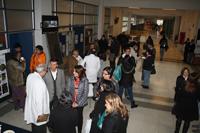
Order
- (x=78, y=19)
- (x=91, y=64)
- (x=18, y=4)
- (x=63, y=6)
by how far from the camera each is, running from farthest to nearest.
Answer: (x=78, y=19), (x=63, y=6), (x=18, y=4), (x=91, y=64)

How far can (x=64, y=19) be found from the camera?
26.7 ft

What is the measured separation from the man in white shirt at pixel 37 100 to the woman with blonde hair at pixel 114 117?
1.15 meters

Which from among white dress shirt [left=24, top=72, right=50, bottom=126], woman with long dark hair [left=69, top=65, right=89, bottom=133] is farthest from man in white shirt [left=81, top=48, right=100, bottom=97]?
white dress shirt [left=24, top=72, right=50, bottom=126]

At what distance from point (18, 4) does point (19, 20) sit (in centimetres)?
47

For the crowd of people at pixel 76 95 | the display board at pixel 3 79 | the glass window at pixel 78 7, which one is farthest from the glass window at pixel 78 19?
the display board at pixel 3 79

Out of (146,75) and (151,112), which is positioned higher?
(146,75)

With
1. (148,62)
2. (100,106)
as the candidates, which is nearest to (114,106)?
(100,106)

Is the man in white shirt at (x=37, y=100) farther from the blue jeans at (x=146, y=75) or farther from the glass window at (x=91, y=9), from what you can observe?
the glass window at (x=91, y=9)

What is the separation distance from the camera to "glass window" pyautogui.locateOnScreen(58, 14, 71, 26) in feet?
25.4

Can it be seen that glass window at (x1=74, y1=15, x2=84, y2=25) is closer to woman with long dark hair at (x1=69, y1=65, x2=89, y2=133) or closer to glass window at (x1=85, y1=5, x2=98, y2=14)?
glass window at (x1=85, y1=5, x2=98, y2=14)

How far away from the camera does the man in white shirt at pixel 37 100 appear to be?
3.00m

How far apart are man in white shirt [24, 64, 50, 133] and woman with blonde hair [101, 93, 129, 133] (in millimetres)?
1148

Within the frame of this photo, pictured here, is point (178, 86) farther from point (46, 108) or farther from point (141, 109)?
point (46, 108)

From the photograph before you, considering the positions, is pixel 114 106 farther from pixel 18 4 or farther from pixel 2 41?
pixel 18 4
